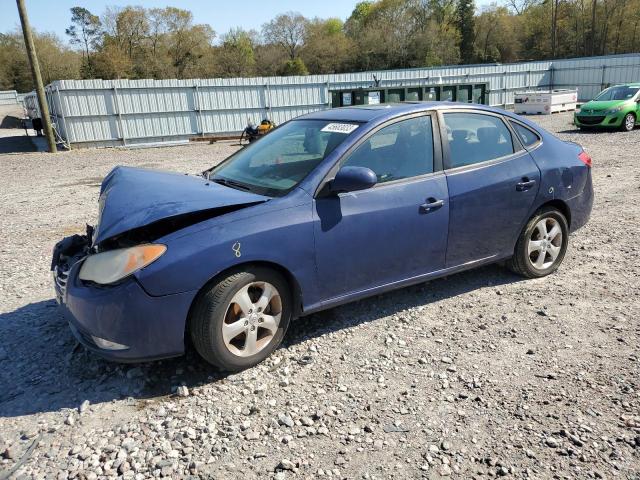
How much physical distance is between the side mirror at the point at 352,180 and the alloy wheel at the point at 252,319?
0.79 meters

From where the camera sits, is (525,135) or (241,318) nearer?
(241,318)

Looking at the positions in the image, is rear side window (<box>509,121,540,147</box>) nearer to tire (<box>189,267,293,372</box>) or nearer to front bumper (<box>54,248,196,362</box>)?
tire (<box>189,267,293,372</box>)

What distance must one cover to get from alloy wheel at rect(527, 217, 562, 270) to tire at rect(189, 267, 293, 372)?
8.21 feet

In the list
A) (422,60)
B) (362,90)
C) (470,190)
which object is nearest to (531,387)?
(470,190)

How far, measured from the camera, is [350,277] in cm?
364

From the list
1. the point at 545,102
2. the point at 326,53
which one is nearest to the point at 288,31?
the point at 326,53

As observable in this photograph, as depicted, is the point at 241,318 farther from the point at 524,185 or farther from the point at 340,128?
the point at 524,185

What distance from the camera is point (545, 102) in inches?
950

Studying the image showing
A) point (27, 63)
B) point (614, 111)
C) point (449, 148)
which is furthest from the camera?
point (27, 63)

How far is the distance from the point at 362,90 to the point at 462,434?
1854cm

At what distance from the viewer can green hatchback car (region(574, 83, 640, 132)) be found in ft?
53.6

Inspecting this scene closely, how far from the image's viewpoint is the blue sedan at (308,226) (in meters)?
3.02

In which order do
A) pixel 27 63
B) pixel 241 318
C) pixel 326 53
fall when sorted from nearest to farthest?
→ pixel 241 318 → pixel 27 63 → pixel 326 53

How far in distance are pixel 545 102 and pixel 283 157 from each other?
23556 mm
